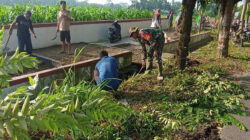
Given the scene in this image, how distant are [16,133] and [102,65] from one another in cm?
344

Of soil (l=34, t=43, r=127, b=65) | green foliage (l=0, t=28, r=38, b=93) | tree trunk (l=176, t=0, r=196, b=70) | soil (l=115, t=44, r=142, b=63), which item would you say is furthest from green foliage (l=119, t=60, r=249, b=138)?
soil (l=34, t=43, r=127, b=65)

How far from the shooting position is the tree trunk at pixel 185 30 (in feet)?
20.2

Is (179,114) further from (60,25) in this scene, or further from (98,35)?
(98,35)

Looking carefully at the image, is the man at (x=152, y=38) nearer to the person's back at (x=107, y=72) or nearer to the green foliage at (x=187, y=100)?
the green foliage at (x=187, y=100)

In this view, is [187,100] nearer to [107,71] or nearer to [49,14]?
[107,71]

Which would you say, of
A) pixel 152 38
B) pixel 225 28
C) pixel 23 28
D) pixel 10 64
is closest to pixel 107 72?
pixel 152 38

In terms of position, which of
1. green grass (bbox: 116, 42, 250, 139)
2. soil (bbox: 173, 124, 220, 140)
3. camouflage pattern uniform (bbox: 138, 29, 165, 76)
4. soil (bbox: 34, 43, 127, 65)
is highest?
camouflage pattern uniform (bbox: 138, 29, 165, 76)

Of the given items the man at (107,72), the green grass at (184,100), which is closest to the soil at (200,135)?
the green grass at (184,100)

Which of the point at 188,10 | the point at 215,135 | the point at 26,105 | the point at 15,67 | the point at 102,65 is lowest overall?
the point at 215,135

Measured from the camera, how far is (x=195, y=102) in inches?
169

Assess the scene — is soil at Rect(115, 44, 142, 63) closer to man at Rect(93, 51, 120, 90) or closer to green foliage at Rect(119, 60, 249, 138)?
green foliage at Rect(119, 60, 249, 138)

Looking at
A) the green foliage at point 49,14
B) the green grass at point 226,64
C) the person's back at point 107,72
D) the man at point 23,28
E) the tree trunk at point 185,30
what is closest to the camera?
the person's back at point 107,72

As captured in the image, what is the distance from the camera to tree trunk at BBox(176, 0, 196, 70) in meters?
6.15

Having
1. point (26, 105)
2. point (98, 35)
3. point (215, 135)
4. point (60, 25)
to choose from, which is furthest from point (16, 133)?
point (98, 35)
